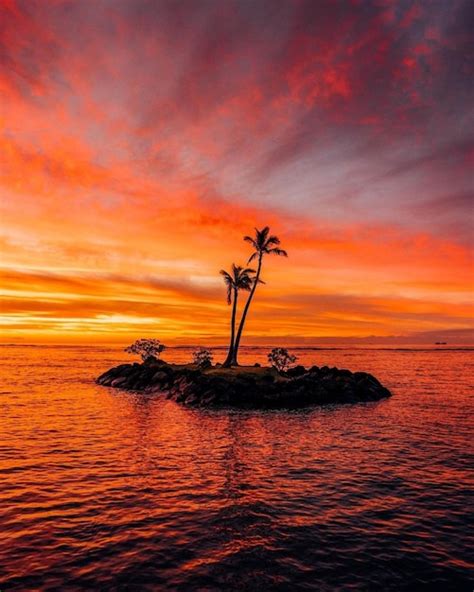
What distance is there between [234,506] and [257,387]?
90.8 feet

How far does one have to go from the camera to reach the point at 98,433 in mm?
29062

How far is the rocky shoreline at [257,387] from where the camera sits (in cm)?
4188

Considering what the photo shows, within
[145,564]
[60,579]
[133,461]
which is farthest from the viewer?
[133,461]

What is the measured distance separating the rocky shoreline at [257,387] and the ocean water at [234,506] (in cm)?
926

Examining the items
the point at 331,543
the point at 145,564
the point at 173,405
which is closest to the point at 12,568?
the point at 145,564

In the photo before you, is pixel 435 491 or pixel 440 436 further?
pixel 440 436

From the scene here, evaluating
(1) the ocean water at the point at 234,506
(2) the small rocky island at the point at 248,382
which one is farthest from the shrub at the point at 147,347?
(1) the ocean water at the point at 234,506

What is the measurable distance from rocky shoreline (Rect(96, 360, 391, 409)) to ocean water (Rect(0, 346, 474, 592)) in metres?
9.26

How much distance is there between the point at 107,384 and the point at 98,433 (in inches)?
1260

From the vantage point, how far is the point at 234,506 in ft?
52.8

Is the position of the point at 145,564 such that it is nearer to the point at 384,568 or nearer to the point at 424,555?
the point at 384,568

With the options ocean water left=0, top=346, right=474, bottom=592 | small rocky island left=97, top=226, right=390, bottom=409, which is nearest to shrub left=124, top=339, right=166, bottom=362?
small rocky island left=97, top=226, right=390, bottom=409

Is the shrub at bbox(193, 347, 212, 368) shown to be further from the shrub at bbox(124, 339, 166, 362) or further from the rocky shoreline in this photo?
the shrub at bbox(124, 339, 166, 362)

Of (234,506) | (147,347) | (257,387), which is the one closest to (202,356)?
(147,347)
